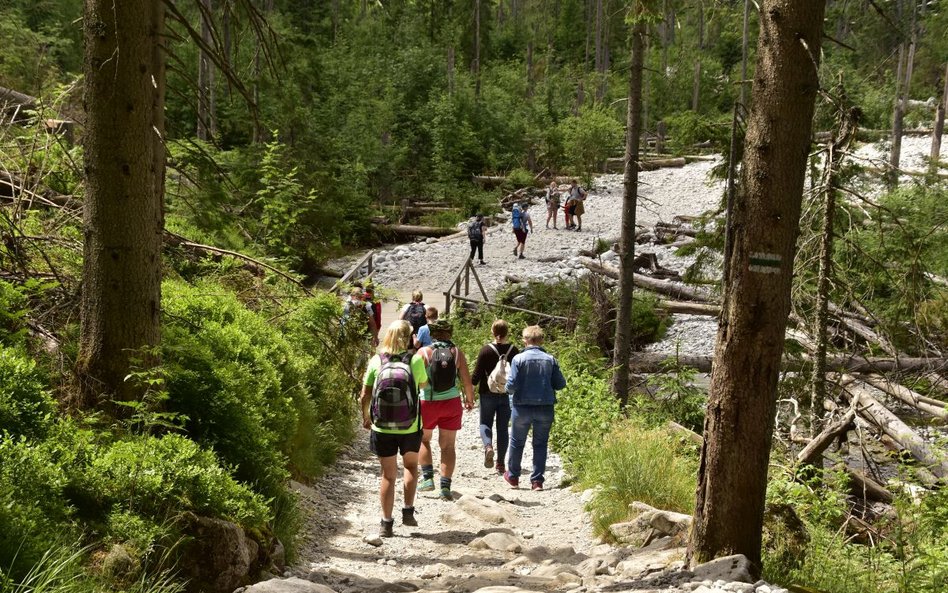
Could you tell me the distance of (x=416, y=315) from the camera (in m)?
11.8

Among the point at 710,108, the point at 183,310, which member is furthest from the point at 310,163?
the point at 710,108

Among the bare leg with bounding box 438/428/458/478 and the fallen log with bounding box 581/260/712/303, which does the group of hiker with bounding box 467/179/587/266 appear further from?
the bare leg with bounding box 438/428/458/478

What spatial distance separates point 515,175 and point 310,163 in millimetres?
14294

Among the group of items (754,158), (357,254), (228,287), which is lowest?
(357,254)

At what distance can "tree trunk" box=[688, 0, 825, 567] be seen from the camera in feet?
14.4

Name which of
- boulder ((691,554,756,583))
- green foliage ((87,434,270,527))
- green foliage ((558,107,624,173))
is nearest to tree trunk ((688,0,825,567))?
boulder ((691,554,756,583))

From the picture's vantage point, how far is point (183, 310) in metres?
6.88

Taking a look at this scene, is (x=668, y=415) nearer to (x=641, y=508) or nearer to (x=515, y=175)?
(x=641, y=508)

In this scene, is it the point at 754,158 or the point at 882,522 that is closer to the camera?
the point at 754,158

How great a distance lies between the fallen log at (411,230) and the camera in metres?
30.7

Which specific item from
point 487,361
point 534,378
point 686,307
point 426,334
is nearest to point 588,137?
point 686,307

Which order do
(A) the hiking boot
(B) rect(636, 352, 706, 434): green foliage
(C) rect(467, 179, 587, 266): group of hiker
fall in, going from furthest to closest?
(C) rect(467, 179, 587, 266): group of hiker
(B) rect(636, 352, 706, 434): green foliage
(A) the hiking boot

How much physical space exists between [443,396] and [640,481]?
2.10 metres

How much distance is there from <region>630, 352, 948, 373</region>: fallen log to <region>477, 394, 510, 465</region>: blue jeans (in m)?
3.84
